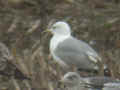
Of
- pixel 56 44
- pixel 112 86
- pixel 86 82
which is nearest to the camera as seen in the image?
pixel 112 86

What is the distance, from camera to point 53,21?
28.3 feet

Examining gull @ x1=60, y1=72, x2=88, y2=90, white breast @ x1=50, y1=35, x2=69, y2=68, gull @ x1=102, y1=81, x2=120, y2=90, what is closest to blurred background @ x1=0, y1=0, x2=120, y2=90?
white breast @ x1=50, y1=35, x2=69, y2=68

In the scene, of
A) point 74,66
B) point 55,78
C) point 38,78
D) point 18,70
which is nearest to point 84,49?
point 74,66

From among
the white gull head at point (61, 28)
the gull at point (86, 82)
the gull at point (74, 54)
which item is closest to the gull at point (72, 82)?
the gull at point (86, 82)

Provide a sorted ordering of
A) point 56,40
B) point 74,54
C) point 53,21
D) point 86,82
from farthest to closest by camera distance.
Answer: point 53,21
point 56,40
point 74,54
point 86,82

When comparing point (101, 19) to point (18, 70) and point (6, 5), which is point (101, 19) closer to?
point (6, 5)

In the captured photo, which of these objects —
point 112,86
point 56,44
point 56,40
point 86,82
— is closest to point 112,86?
point 112,86

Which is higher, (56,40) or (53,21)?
(53,21)

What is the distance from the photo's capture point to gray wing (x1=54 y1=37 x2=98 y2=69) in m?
6.62

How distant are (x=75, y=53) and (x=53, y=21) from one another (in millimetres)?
2011

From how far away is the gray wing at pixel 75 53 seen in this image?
662 centimetres

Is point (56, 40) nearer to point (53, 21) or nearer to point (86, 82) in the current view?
point (53, 21)

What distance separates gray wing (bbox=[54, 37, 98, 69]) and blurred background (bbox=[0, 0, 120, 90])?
0.28 meters

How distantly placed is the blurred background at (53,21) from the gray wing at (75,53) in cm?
28
